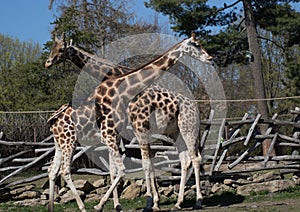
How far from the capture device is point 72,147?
28.7 ft

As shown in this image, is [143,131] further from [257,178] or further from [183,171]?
[257,178]

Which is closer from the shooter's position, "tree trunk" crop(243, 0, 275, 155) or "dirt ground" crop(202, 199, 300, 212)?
"dirt ground" crop(202, 199, 300, 212)

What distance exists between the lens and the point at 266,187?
10.6m

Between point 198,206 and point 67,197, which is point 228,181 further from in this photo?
point 67,197

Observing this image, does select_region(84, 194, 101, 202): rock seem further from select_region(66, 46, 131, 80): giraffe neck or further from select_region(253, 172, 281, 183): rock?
select_region(253, 172, 281, 183): rock

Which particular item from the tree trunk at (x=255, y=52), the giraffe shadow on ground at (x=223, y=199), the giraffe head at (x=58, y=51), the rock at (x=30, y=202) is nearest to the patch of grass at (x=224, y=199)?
the giraffe shadow on ground at (x=223, y=199)

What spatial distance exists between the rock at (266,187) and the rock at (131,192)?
7.08ft

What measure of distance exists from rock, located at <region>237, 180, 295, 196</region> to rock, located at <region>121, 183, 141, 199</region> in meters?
2.16

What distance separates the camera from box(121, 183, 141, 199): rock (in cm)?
1057

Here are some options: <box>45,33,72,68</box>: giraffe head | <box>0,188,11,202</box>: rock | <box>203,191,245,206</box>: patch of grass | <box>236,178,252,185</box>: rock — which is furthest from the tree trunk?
<box>45,33,72,68</box>: giraffe head

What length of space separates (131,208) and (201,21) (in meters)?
10.6

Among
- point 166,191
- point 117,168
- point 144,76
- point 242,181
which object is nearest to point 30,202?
point 166,191

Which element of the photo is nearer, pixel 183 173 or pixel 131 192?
pixel 183 173

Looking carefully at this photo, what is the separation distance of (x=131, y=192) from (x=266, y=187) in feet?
9.54
